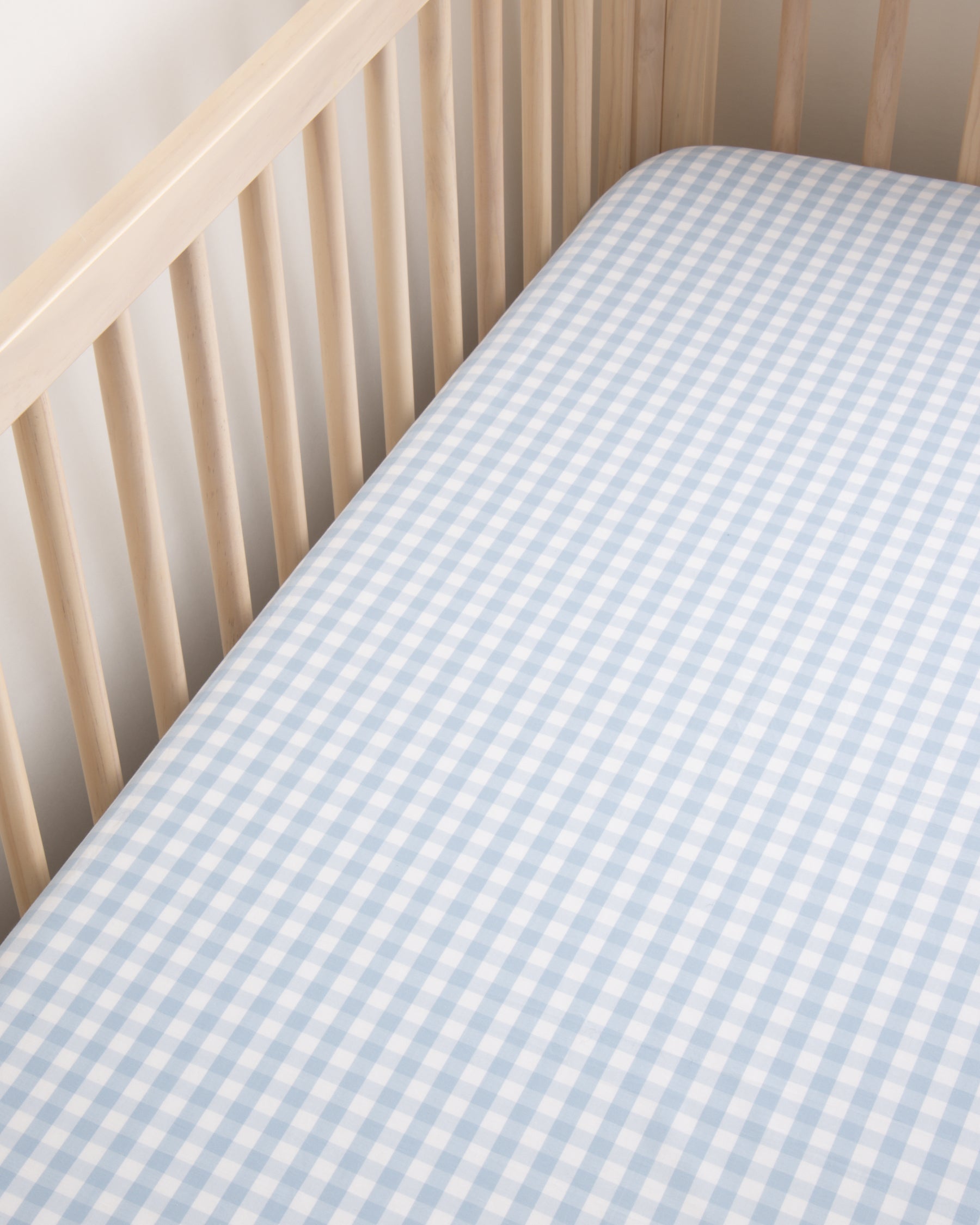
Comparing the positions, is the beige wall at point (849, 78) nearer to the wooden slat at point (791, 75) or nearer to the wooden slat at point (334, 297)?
the wooden slat at point (791, 75)

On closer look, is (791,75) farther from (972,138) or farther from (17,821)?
(17,821)

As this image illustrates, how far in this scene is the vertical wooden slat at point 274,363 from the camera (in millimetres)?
929

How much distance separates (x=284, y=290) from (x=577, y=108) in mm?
440

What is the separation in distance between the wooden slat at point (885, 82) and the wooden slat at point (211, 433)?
2.24 feet

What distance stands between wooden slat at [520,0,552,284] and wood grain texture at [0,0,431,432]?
24 cm

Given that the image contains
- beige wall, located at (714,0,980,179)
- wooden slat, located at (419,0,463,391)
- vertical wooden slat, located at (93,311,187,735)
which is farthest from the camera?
beige wall, located at (714,0,980,179)

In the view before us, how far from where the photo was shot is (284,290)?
102 centimetres

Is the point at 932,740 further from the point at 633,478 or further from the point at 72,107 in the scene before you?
the point at 72,107

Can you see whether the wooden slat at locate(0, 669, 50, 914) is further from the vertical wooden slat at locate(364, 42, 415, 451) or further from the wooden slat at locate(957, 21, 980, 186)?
the wooden slat at locate(957, 21, 980, 186)

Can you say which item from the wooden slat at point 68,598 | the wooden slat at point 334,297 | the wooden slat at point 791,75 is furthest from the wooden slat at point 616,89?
the wooden slat at point 68,598

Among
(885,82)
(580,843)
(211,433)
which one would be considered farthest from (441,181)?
(580,843)

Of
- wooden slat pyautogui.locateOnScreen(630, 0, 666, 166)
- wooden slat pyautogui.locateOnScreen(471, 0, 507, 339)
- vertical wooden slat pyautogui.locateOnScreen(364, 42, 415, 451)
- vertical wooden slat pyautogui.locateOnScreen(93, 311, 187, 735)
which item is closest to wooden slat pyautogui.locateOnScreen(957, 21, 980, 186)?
wooden slat pyautogui.locateOnScreen(630, 0, 666, 166)

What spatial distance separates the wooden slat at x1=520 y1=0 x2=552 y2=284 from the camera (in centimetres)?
118

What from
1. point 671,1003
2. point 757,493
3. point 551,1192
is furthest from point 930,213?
point 551,1192
